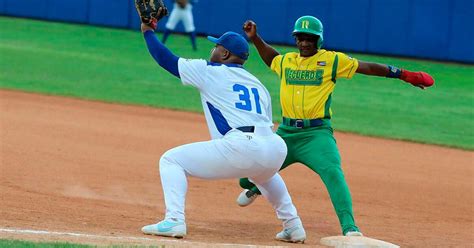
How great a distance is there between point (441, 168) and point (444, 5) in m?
11.8

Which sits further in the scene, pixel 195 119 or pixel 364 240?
pixel 195 119

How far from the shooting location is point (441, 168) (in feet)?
A: 42.7

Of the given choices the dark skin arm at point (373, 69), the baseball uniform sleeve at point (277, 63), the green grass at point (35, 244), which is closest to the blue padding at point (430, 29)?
the baseball uniform sleeve at point (277, 63)

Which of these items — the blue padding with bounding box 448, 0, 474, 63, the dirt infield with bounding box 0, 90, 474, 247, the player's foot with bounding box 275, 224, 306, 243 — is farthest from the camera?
the blue padding with bounding box 448, 0, 474, 63

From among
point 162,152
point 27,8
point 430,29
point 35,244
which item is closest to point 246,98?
point 35,244

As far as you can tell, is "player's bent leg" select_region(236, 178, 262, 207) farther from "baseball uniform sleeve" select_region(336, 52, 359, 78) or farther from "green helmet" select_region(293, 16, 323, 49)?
"green helmet" select_region(293, 16, 323, 49)

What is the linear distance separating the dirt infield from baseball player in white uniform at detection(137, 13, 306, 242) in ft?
1.37

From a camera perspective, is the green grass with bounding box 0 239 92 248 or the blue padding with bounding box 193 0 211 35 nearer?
the green grass with bounding box 0 239 92 248

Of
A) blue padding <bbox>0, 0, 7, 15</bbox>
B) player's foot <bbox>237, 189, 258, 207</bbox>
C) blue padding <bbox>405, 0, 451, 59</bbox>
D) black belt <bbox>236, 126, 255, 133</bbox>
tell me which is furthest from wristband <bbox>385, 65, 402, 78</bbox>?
blue padding <bbox>0, 0, 7, 15</bbox>

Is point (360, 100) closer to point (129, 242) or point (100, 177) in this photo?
point (100, 177)

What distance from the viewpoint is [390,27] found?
81.4ft

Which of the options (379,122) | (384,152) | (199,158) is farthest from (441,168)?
(199,158)

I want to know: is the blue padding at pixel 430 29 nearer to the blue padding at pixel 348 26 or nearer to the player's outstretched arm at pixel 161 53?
the blue padding at pixel 348 26

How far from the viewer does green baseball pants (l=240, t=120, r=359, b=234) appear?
808cm
